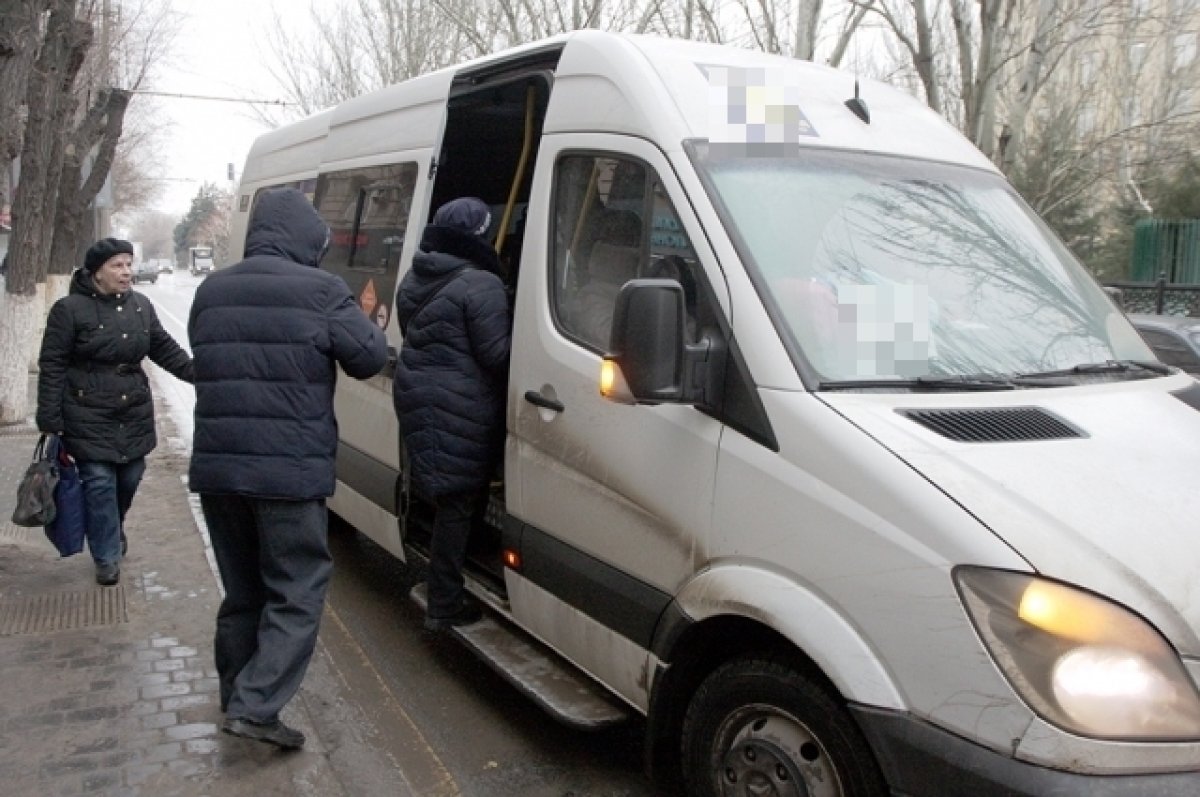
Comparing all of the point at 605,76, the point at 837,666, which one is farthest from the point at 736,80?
the point at 837,666

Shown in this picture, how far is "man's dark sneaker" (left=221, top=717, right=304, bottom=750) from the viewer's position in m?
3.57

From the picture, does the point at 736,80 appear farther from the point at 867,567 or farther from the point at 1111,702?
the point at 1111,702

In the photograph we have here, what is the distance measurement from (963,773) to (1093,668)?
1.17ft

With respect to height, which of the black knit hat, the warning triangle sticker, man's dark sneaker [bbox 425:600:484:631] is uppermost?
the black knit hat

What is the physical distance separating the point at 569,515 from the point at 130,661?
228 cm

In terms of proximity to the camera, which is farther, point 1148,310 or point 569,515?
point 1148,310

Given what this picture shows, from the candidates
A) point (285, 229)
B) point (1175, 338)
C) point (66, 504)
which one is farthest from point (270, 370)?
point (1175, 338)

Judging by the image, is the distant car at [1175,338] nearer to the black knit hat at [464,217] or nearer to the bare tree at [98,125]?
the black knit hat at [464,217]

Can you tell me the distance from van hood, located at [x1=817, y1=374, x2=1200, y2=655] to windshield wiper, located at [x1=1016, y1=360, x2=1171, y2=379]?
106mm

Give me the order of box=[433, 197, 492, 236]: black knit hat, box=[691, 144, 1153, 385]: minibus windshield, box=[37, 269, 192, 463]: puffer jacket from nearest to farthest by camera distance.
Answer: box=[691, 144, 1153, 385]: minibus windshield, box=[433, 197, 492, 236]: black knit hat, box=[37, 269, 192, 463]: puffer jacket

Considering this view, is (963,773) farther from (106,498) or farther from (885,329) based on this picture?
(106,498)

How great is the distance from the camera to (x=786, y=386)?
2785 millimetres

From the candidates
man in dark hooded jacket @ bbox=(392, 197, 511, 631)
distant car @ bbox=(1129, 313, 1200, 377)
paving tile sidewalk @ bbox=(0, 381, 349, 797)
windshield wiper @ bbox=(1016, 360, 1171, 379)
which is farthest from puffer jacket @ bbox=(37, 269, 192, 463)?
distant car @ bbox=(1129, 313, 1200, 377)

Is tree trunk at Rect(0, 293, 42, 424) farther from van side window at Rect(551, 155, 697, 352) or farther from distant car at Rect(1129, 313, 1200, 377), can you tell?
distant car at Rect(1129, 313, 1200, 377)
